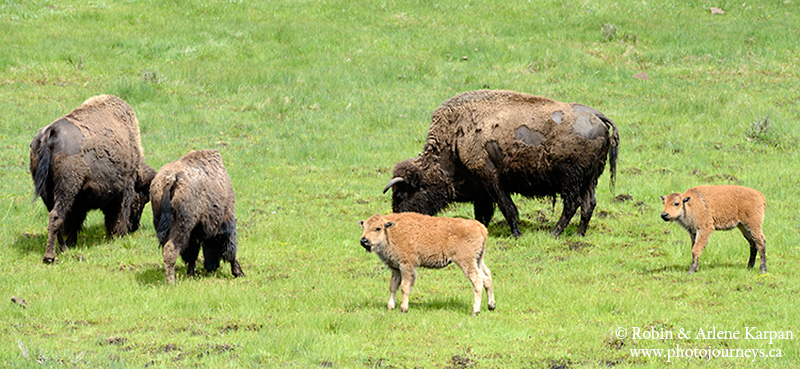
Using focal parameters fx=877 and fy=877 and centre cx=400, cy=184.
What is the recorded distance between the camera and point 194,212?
10391mm

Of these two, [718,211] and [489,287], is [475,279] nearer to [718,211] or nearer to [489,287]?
[489,287]

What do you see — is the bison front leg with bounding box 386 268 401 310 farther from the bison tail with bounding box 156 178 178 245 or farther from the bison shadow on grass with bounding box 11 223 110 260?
the bison shadow on grass with bounding box 11 223 110 260

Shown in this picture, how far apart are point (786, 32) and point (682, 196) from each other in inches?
743

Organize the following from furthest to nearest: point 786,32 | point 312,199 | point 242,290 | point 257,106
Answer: point 786,32 < point 257,106 < point 312,199 < point 242,290

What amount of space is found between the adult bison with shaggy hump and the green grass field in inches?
28.6

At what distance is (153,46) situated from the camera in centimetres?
2533

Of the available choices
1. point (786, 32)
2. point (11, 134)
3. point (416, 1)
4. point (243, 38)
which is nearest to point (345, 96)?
point (243, 38)

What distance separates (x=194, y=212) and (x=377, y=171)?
7167mm

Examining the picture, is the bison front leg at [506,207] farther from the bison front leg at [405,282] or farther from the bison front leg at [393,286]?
the bison front leg at [405,282]

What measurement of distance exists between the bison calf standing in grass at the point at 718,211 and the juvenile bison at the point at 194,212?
213 inches

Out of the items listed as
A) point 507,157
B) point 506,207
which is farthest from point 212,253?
point 507,157

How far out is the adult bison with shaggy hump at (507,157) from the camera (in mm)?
13344

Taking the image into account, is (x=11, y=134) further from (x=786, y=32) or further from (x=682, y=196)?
(x=786, y=32)

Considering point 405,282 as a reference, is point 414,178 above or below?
below
